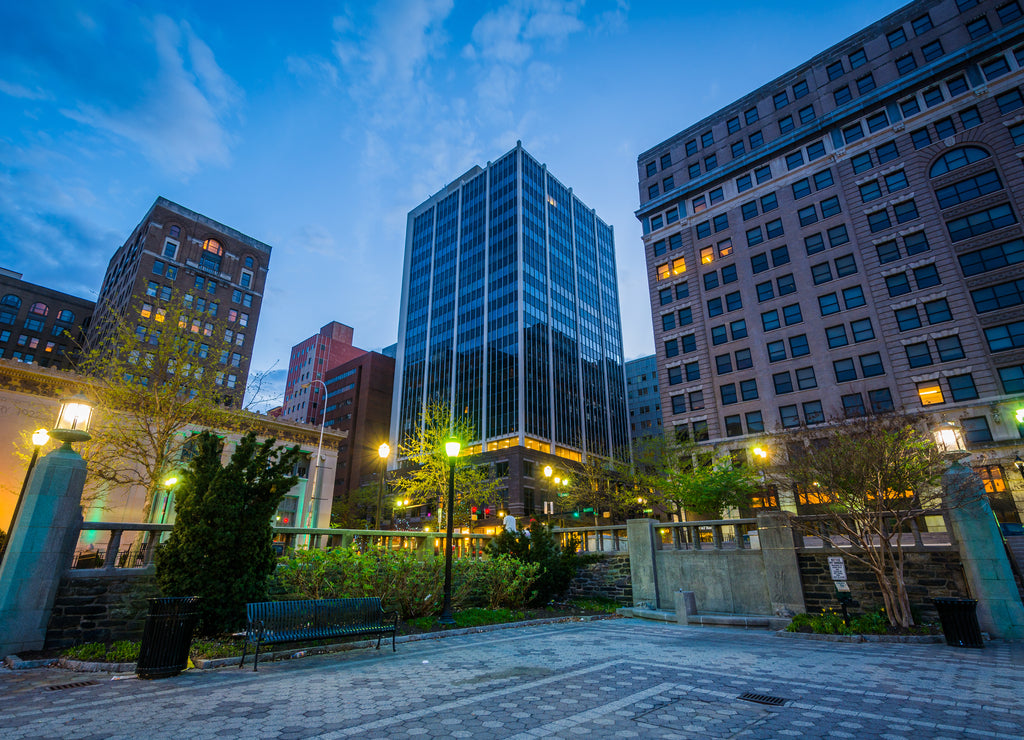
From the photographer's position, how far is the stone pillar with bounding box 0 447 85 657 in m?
9.66

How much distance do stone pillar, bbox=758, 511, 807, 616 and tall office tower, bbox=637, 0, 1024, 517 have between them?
18.2 m

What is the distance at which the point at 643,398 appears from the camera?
385 ft

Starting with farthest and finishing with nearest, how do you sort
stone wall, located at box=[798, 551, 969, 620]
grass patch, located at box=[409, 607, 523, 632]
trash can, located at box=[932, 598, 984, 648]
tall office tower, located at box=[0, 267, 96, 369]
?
tall office tower, located at box=[0, 267, 96, 369], grass patch, located at box=[409, 607, 523, 632], stone wall, located at box=[798, 551, 969, 620], trash can, located at box=[932, 598, 984, 648]

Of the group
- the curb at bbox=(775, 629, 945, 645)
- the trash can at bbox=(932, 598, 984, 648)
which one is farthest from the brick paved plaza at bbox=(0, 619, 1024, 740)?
the curb at bbox=(775, 629, 945, 645)

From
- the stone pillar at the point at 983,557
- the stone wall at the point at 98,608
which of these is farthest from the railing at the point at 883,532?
the stone wall at the point at 98,608

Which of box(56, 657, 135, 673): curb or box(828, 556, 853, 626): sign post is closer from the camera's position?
box(56, 657, 135, 673): curb

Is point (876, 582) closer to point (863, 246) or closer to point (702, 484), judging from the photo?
point (702, 484)

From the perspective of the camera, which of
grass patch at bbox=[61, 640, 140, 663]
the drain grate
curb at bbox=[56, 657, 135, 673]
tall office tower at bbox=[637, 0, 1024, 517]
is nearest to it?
the drain grate

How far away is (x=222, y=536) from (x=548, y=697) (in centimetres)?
778

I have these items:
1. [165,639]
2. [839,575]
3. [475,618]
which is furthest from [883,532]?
[165,639]

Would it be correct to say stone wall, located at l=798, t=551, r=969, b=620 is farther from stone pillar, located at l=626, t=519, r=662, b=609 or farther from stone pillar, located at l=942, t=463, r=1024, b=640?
stone pillar, located at l=626, t=519, r=662, b=609

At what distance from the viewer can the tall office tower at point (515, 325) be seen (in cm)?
7250

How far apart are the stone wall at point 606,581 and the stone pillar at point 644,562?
1.01 meters

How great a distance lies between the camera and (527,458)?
66.9 m
